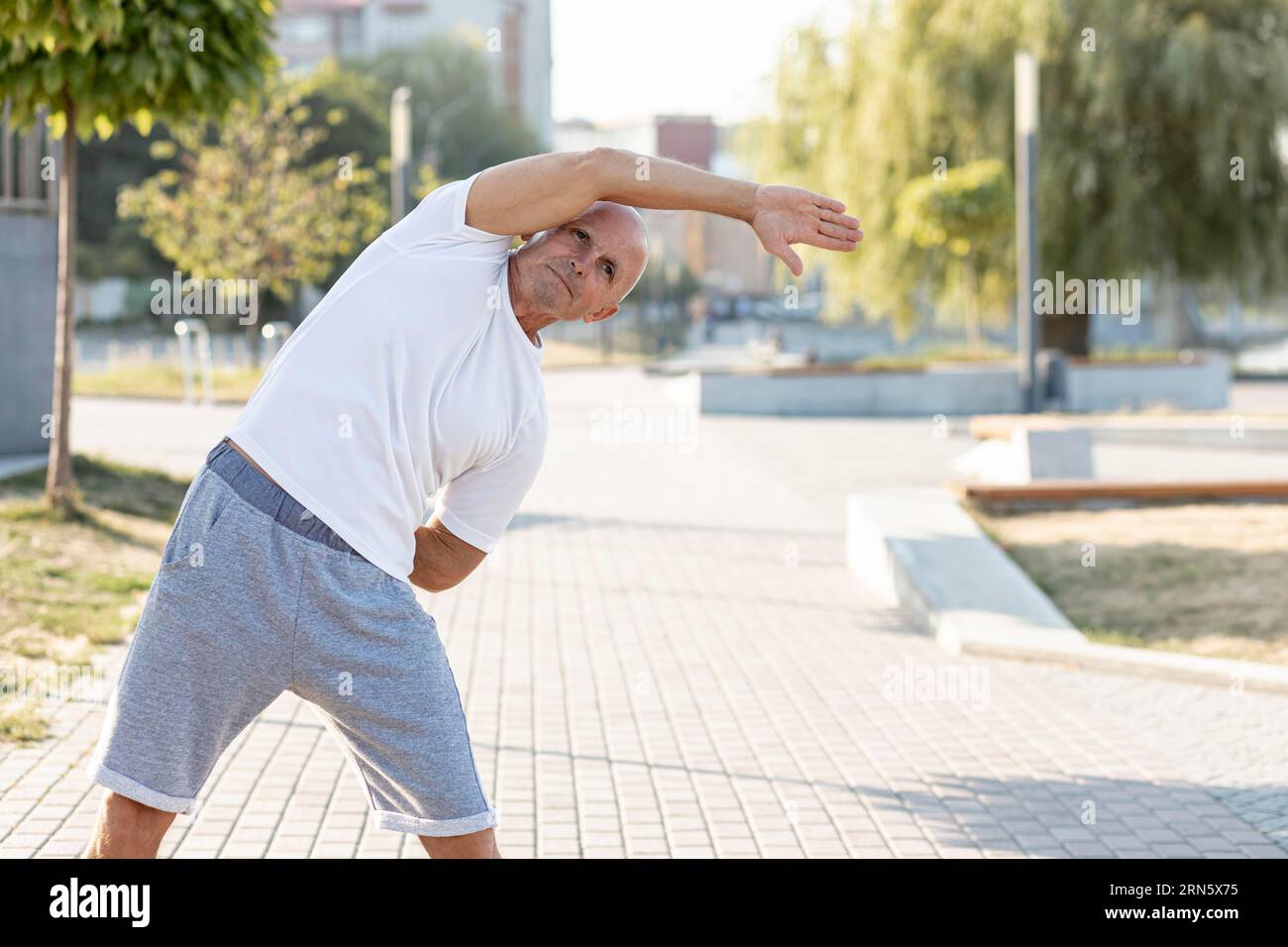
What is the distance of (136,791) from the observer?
2.72 meters

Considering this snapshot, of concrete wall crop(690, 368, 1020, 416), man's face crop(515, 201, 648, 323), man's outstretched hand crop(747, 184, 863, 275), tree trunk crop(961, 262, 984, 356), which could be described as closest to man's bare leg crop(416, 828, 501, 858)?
man's face crop(515, 201, 648, 323)

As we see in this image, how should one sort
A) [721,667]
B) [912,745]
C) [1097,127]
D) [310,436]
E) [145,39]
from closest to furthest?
[310,436] < [912,745] < [721,667] < [145,39] < [1097,127]

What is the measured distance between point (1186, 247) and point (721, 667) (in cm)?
2168

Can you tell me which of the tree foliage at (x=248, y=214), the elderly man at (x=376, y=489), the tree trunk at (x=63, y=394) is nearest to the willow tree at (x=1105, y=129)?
the tree foliage at (x=248, y=214)

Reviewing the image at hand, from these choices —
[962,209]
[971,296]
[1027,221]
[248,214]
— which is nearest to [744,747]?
[1027,221]

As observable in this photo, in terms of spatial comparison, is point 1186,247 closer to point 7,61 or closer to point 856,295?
point 856,295

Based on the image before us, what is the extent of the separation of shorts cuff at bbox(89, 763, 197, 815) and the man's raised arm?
1.12 meters

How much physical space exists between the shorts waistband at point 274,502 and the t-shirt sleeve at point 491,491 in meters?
0.40

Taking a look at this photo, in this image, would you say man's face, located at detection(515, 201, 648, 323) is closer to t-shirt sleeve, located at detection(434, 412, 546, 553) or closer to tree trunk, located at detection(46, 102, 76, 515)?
t-shirt sleeve, located at detection(434, 412, 546, 553)

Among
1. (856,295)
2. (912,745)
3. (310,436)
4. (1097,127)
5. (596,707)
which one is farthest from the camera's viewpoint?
(856,295)

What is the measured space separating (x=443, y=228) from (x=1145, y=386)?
76.2 ft

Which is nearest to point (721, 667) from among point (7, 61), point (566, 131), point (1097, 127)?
point (7, 61)

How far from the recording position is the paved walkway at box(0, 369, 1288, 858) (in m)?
4.81
